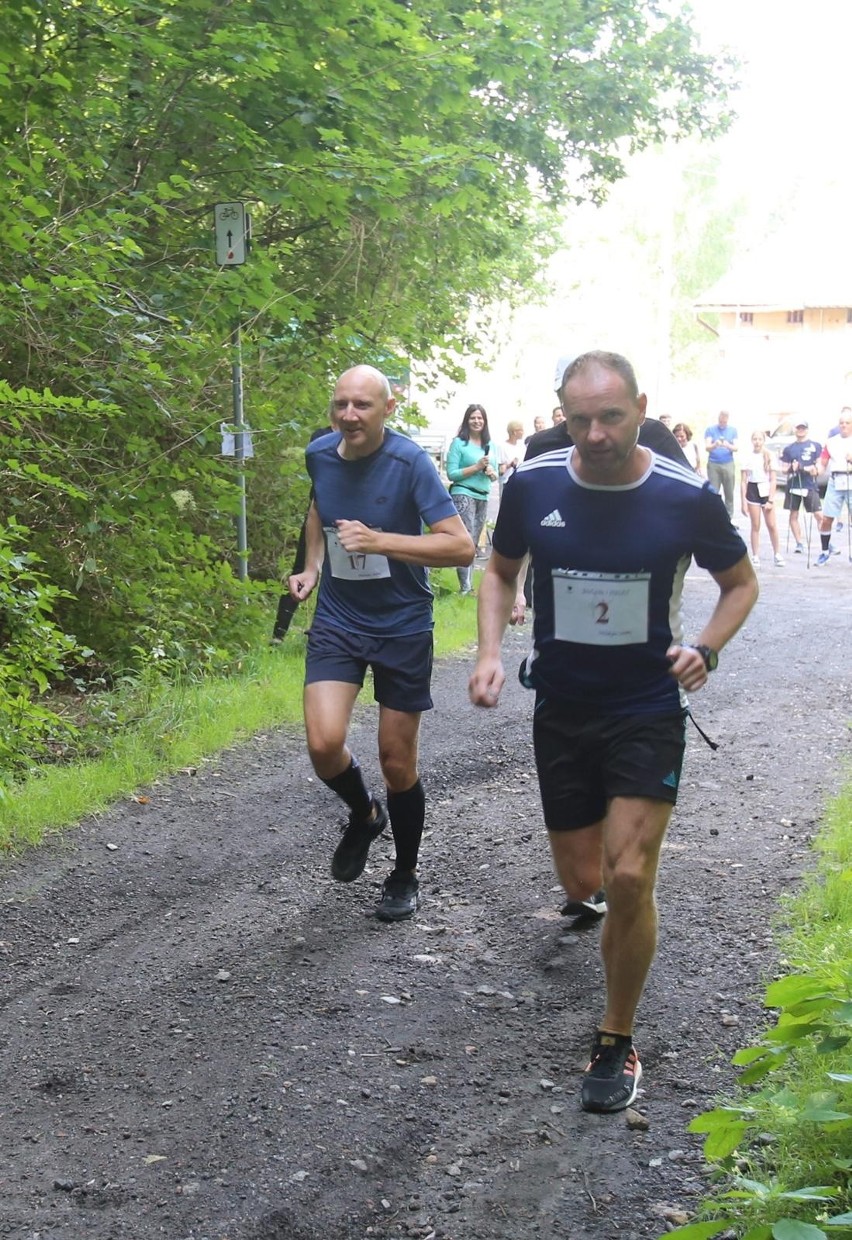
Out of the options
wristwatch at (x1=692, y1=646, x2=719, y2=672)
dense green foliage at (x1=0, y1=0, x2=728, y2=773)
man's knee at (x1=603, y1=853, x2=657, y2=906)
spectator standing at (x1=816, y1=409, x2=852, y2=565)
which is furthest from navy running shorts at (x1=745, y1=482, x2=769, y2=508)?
man's knee at (x1=603, y1=853, x2=657, y2=906)

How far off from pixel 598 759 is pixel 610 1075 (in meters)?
0.94

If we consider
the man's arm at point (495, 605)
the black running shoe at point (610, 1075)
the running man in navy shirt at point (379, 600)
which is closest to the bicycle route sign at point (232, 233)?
the running man in navy shirt at point (379, 600)

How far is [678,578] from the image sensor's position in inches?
166

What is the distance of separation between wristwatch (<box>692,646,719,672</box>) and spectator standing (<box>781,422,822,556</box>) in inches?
779

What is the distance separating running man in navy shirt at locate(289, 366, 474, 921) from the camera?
17.8ft

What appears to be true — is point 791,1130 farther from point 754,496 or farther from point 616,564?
point 754,496

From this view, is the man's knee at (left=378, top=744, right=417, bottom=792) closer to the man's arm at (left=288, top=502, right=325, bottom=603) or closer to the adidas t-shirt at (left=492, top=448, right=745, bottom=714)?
the man's arm at (left=288, top=502, right=325, bottom=603)

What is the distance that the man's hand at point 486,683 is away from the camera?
436 cm

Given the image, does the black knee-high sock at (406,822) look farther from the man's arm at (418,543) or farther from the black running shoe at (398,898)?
the man's arm at (418,543)

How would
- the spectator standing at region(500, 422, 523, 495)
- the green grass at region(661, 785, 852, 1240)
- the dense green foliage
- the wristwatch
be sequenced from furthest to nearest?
the spectator standing at region(500, 422, 523, 495), the dense green foliage, the wristwatch, the green grass at region(661, 785, 852, 1240)

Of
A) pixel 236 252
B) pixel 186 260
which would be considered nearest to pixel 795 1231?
pixel 236 252

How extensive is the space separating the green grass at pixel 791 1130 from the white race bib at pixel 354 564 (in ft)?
7.69

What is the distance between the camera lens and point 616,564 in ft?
13.6

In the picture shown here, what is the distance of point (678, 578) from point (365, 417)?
1686 mm
